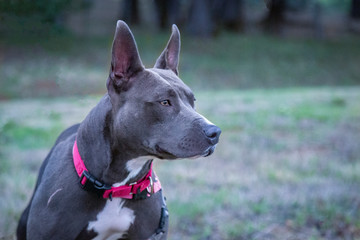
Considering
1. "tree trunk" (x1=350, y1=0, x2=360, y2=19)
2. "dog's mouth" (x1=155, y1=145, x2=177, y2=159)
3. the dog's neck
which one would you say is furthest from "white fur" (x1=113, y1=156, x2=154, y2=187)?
"tree trunk" (x1=350, y1=0, x2=360, y2=19)

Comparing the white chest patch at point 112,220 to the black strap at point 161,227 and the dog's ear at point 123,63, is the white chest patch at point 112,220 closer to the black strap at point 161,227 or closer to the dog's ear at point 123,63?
Result: the black strap at point 161,227

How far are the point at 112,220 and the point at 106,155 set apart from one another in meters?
0.40

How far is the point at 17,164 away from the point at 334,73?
699 inches

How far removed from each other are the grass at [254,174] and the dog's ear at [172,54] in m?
1.68

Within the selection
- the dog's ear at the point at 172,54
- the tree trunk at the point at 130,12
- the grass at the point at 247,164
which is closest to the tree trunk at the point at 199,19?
the tree trunk at the point at 130,12

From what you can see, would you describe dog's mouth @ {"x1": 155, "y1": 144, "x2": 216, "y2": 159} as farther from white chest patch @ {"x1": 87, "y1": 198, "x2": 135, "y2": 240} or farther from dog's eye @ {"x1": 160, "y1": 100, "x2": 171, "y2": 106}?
white chest patch @ {"x1": 87, "y1": 198, "x2": 135, "y2": 240}

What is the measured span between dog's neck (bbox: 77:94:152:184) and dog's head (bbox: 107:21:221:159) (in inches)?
2.5

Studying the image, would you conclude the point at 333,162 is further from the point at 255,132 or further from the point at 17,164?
the point at 17,164

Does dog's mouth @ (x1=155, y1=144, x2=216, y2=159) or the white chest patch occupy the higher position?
dog's mouth @ (x1=155, y1=144, x2=216, y2=159)

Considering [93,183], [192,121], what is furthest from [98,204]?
[192,121]

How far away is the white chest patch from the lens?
2.97 meters

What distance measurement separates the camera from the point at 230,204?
4980 millimetres

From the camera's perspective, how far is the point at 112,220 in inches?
118

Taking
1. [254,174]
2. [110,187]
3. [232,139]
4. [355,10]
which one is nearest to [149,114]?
[110,187]
